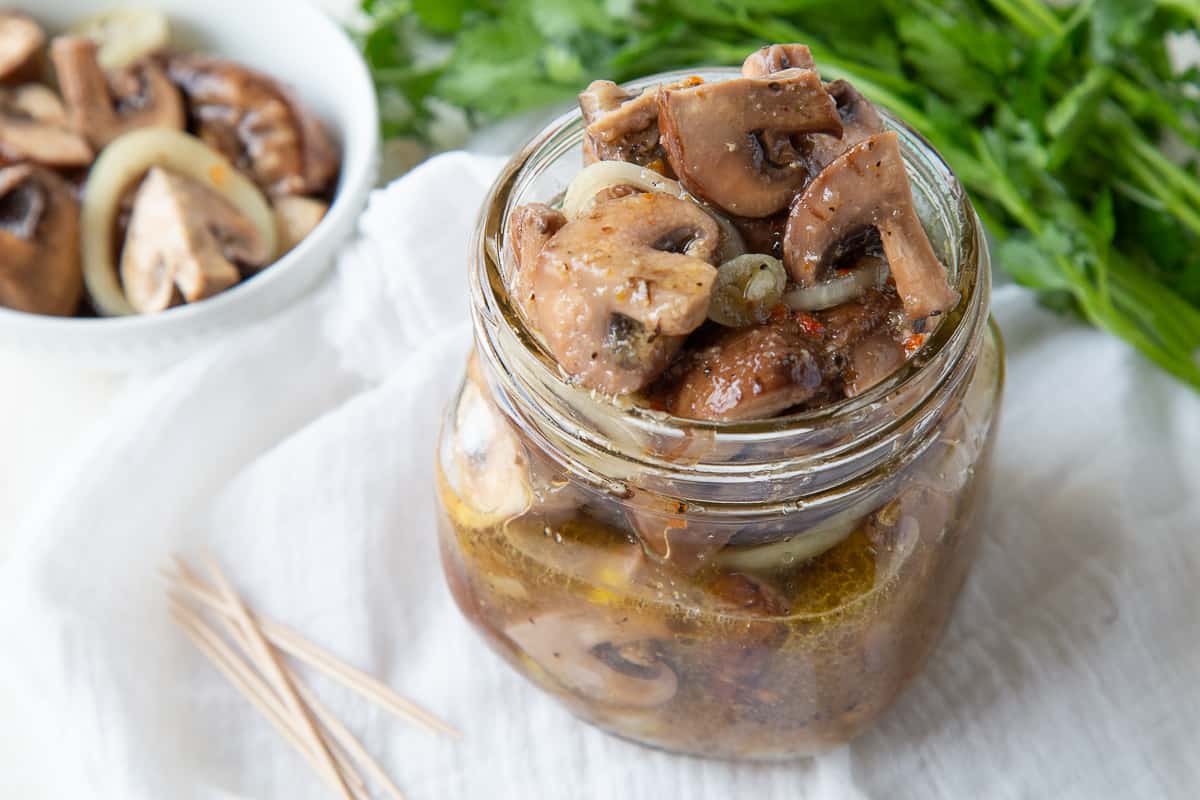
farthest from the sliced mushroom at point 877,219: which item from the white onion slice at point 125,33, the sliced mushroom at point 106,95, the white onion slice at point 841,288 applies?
the white onion slice at point 125,33

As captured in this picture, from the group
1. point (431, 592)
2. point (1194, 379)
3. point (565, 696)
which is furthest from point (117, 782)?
point (1194, 379)

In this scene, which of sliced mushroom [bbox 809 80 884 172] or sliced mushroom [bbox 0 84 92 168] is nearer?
sliced mushroom [bbox 809 80 884 172]

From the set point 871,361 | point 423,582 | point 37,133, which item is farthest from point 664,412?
point 37,133

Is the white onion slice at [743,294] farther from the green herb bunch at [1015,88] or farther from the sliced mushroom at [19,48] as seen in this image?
the sliced mushroom at [19,48]

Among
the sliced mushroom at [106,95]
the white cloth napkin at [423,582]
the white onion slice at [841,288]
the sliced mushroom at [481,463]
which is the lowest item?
the white cloth napkin at [423,582]

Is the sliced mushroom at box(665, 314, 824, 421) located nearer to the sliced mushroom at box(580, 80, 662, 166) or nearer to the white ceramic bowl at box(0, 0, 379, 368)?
the sliced mushroom at box(580, 80, 662, 166)

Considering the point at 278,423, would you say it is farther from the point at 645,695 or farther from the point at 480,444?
the point at 645,695

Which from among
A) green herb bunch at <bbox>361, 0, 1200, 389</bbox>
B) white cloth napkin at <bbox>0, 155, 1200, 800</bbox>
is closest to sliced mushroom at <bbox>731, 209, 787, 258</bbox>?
white cloth napkin at <bbox>0, 155, 1200, 800</bbox>
